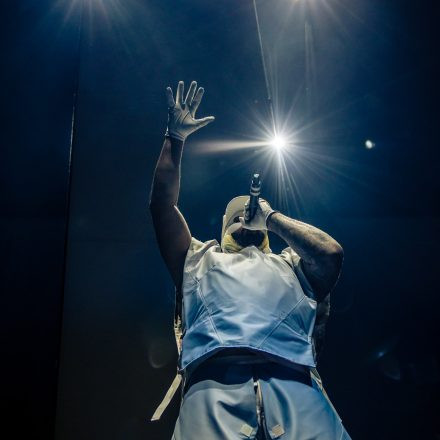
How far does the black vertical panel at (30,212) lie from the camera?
0.99 metres

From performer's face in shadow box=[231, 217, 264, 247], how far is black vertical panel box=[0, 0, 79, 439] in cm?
82

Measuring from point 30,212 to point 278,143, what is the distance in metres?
1.70

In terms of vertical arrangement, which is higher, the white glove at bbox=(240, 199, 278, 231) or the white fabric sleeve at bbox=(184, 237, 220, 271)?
the white glove at bbox=(240, 199, 278, 231)

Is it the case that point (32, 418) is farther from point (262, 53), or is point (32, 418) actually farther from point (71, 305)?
point (262, 53)

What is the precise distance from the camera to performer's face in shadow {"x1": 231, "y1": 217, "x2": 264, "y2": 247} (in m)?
1.46

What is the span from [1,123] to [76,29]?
0.73m

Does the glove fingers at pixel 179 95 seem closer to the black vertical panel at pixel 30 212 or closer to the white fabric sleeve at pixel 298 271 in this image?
the black vertical panel at pixel 30 212

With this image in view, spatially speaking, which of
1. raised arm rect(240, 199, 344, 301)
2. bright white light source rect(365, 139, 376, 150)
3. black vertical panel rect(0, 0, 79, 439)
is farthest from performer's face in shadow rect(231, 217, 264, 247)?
bright white light source rect(365, 139, 376, 150)

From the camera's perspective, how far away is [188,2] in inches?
79.1

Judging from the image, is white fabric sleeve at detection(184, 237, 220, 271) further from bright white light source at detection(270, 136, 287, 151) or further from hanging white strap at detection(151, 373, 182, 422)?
bright white light source at detection(270, 136, 287, 151)

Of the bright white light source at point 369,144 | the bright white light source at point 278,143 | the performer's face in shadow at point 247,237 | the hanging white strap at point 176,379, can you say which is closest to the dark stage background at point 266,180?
the bright white light source at point 369,144

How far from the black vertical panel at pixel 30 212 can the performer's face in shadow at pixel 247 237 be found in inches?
32.1

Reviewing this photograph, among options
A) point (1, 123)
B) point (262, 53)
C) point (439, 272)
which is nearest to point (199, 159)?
point (262, 53)

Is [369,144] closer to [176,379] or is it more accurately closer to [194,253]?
[194,253]
